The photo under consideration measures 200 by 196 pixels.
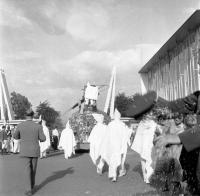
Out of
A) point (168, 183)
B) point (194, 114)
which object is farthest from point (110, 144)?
point (194, 114)

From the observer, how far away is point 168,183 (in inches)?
235

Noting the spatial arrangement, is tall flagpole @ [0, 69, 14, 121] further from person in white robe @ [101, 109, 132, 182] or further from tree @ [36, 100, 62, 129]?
person in white robe @ [101, 109, 132, 182]

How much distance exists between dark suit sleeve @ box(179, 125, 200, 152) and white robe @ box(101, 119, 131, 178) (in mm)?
6603

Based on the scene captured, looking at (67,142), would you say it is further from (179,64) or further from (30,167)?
(179,64)

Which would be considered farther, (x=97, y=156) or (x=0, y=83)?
(x=0, y=83)

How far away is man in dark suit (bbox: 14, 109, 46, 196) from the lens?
8477 mm

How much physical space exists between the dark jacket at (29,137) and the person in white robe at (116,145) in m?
2.57

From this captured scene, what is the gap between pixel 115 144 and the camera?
35.8 ft

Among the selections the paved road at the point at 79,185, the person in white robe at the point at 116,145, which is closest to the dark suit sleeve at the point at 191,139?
the paved road at the point at 79,185

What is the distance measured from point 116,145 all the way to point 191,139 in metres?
7.03

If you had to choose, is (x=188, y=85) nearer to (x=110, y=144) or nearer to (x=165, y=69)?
(x=165, y=69)

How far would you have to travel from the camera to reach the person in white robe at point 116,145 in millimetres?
10680

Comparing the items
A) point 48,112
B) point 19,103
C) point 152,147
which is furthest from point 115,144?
point 19,103

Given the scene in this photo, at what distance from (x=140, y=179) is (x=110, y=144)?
136 cm
